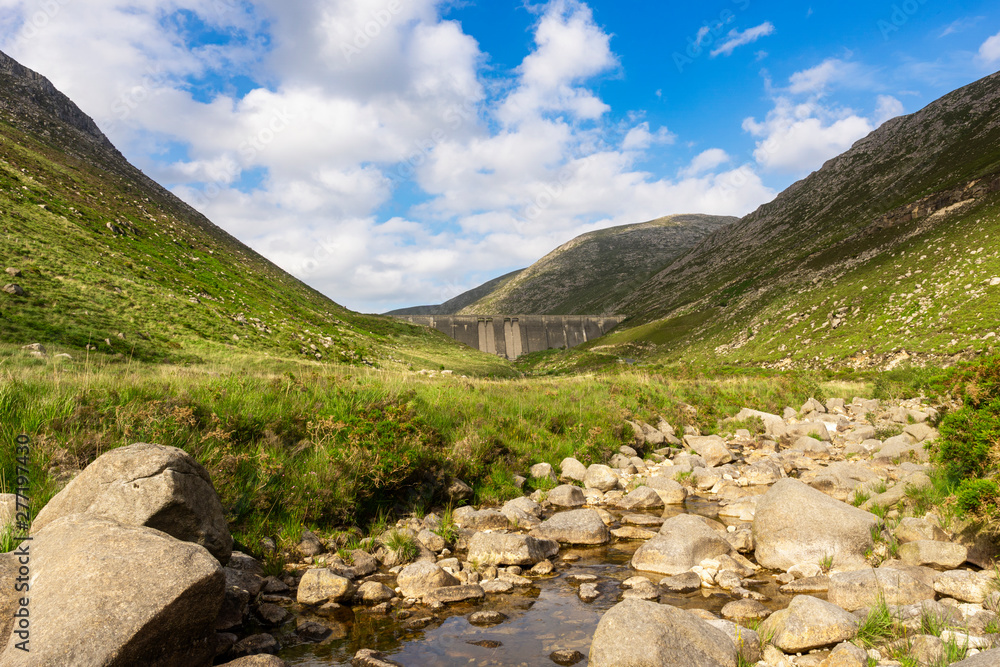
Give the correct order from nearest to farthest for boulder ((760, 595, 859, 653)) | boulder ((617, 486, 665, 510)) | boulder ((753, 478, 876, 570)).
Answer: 1. boulder ((760, 595, 859, 653))
2. boulder ((753, 478, 876, 570))
3. boulder ((617, 486, 665, 510))

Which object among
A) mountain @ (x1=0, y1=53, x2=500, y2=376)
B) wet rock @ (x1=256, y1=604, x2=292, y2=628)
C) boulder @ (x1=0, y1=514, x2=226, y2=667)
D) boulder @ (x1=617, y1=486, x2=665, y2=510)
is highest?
mountain @ (x1=0, y1=53, x2=500, y2=376)

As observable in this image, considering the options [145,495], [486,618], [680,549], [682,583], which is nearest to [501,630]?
[486,618]

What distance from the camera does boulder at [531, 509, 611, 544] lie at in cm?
1105

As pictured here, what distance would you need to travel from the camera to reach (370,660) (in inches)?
250

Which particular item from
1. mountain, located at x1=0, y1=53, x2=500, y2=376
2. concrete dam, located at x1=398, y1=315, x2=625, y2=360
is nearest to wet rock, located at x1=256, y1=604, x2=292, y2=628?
→ mountain, located at x1=0, y1=53, x2=500, y2=376

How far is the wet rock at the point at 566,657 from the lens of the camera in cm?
658

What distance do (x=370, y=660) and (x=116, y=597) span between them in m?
2.94

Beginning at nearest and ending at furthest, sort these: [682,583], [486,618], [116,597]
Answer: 1. [116,597]
2. [486,618]
3. [682,583]

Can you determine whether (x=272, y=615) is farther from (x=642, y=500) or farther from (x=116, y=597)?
(x=642, y=500)

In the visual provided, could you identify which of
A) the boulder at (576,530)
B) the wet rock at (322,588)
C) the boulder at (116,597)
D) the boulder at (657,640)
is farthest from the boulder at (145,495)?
the boulder at (576,530)

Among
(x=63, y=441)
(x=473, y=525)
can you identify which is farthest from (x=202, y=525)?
(x=473, y=525)

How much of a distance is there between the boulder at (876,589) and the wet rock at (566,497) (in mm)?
6794

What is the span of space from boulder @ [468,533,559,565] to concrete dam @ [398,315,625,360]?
144 m

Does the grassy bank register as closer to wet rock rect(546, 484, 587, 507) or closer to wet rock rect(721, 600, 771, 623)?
wet rock rect(546, 484, 587, 507)
